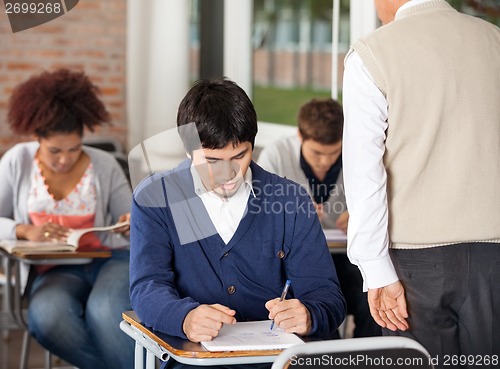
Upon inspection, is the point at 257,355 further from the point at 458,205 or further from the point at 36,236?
the point at 36,236

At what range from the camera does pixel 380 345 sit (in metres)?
1.76

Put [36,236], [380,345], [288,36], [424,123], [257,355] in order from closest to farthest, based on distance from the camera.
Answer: [380,345], [257,355], [424,123], [36,236], [288,36]

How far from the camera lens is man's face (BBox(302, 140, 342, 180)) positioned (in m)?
3.79

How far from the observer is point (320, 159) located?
12.5 ft

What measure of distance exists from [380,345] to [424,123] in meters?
0.61

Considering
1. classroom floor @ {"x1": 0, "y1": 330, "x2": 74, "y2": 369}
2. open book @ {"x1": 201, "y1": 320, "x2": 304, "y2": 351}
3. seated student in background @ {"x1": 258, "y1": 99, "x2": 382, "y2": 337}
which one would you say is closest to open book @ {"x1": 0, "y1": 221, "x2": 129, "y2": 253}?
seated student in background @ {"x1": 258, "y1": 99, "x2": 382, "y2": 337}

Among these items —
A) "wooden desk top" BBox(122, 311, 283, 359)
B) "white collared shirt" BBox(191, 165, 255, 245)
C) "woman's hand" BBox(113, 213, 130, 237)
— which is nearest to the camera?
"wooden desk top" BBox(122, 311, 283, 359)

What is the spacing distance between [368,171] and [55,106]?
182 cm

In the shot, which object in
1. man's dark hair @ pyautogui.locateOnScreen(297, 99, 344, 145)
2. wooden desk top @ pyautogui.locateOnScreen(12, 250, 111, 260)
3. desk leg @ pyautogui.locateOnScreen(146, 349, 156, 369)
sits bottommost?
desk leg @ pyautogui.locateOnScreen(146, 349, 156, 369)

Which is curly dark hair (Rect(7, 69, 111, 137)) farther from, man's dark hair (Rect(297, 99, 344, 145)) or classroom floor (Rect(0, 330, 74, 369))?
classroom floor (Rect(0, 330, 74, 369))

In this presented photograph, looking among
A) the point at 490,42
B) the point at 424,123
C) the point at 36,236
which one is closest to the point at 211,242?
the point at 424,123

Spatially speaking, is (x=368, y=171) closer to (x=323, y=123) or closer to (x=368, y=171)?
(x=368, y=171)

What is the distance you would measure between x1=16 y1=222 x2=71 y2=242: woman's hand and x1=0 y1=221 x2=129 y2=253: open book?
3 cm

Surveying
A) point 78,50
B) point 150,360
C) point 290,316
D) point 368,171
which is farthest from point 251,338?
point 78,50
